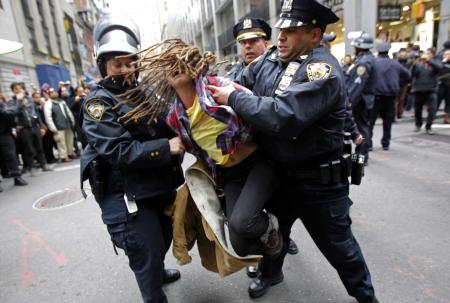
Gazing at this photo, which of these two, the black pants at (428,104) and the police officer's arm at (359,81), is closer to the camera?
the police officer's arm at (359,81)

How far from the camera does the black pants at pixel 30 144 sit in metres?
6.95

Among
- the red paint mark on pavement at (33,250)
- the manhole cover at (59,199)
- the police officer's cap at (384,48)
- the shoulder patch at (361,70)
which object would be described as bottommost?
the manhole cover at (59,199)

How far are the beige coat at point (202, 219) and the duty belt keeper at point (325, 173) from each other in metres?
0.61

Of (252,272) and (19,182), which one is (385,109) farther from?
(19,182)

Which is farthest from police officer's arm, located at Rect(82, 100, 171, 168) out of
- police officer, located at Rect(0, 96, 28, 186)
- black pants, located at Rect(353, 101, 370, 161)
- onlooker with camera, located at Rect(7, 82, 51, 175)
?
onlooker with camera, located at Rect(7, 82, 51, 175)

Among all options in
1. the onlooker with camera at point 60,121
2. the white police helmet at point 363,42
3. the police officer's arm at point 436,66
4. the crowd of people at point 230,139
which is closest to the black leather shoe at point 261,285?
the crowd of people at point 230,139

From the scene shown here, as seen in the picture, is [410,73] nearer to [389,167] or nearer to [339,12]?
[389,167]

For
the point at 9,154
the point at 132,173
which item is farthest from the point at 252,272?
the point at 9,154

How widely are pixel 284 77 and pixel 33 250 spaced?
11.3 feet

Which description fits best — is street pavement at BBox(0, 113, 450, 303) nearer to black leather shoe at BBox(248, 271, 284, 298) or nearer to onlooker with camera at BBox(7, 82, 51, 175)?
black leather shoe at BBox(248, 271, 284, 298)

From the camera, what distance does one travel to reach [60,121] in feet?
26.1

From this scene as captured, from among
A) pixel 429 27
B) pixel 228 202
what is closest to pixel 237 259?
pixel 228 202

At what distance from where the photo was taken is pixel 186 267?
2.95 m

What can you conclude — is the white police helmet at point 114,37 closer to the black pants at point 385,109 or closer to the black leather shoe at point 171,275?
the black leather shoe at point 171,275
